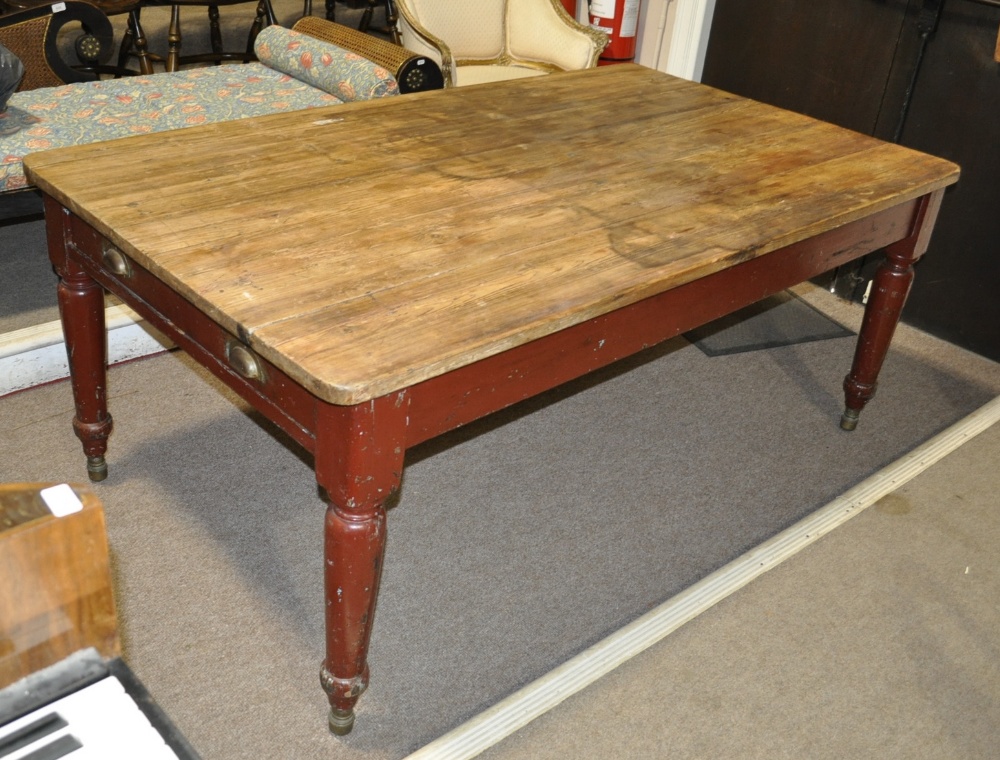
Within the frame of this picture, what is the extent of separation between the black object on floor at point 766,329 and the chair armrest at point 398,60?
988 millimetres

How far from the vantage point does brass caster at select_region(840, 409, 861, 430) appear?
7.79 ft

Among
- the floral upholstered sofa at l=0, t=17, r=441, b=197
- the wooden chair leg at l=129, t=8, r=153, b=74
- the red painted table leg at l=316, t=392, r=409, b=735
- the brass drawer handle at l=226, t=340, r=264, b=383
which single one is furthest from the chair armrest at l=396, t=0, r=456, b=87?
the red painted table leg at l=316, t=392, r=409, b=735

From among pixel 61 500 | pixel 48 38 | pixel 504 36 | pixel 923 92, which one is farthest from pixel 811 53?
pixel 61 500

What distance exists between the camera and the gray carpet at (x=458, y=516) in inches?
64.5

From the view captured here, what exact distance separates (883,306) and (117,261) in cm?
154

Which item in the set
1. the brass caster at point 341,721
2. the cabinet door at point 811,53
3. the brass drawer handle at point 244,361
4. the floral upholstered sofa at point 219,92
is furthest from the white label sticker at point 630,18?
the brass caster at point 341,721

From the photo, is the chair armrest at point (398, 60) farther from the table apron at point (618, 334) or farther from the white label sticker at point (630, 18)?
the table apron at point (618, 334)

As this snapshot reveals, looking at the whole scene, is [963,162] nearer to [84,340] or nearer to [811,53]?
[811,53]

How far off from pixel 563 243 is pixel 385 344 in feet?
1.38

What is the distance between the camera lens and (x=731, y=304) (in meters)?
1.73

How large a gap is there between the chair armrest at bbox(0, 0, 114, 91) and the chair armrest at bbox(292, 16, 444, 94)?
628 mm

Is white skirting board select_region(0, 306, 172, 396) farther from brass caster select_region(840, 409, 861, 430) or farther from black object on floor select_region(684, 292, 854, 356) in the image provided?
brass caster select_region(840, 409, 861, 430)

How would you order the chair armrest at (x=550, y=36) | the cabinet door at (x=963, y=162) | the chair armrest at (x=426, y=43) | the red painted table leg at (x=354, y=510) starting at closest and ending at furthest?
the red painted table leg at (x=354, y=510), the cabinet door at (x=963, y=162), the chair armrest at (x=426, y=43), the chair armrest at (x=550, y=36)

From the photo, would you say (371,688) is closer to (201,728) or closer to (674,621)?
(201,728)
